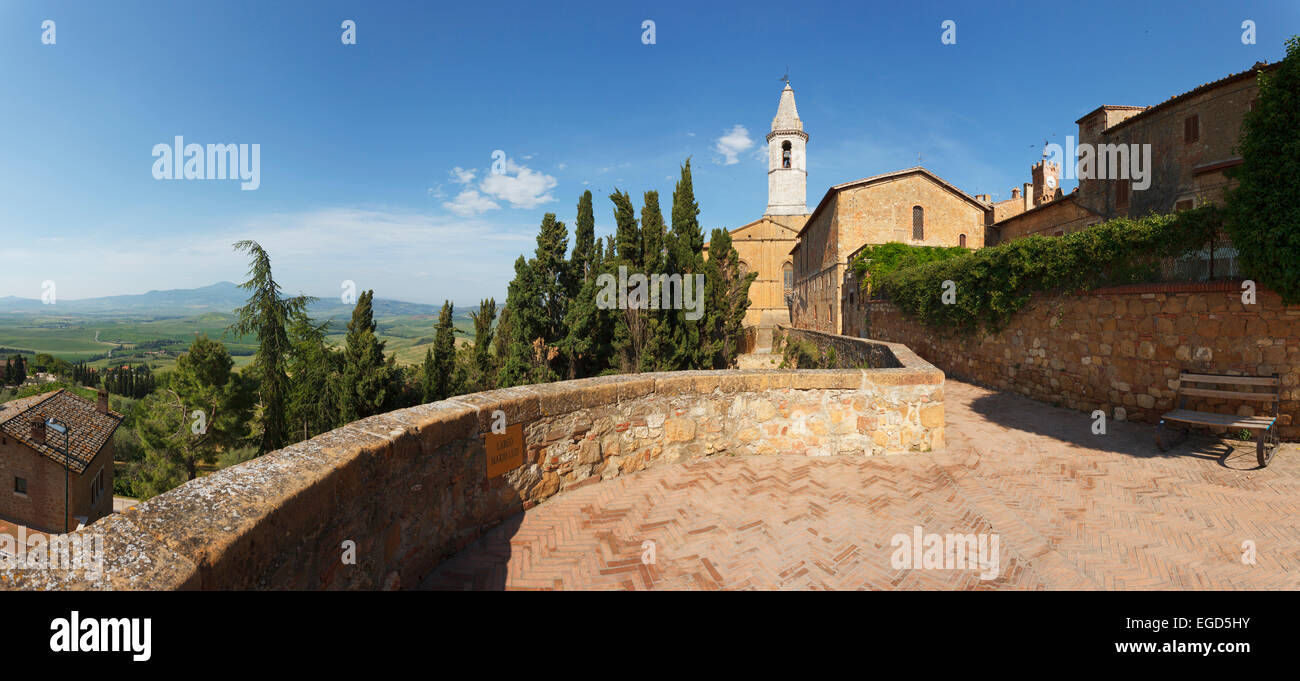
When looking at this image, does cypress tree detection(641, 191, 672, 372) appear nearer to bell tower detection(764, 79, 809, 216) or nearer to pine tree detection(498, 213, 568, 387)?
pine tree detection(498, 213, 568, 387)

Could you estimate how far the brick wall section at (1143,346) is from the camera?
6.21 metres

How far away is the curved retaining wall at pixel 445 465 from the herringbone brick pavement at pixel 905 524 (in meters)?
0.24

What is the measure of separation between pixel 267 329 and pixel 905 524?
68.8 ft

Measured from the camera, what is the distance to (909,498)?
4.45 m

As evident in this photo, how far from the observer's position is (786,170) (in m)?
46.9

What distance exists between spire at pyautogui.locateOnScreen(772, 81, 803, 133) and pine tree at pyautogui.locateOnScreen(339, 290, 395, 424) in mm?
39020

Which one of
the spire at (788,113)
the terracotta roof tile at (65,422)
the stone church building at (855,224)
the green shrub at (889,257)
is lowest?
the terracotta roof tile at (65,422)

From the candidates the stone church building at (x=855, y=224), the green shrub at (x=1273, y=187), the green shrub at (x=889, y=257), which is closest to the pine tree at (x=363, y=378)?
the green shrub at (x=889, y=257)

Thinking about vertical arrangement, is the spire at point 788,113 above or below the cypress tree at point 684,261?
above

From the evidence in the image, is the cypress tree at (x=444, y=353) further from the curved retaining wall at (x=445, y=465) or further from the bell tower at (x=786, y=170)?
the bell tower at (x=786, y=170)

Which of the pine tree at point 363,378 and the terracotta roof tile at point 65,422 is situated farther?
the pine tree at point 363,378

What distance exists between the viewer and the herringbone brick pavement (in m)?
3.18

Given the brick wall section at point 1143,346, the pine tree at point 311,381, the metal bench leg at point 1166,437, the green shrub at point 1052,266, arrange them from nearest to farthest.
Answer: the metal bench leg at point 1166,437 < the brick wall section at point 1143,346 < the green shrub at point 1052,266 < the pine tree at point 311,381

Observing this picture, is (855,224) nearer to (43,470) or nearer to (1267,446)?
(1267,446)
